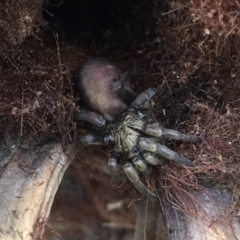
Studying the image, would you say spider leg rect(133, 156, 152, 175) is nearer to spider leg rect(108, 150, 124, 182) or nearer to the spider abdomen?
spider leg rect(108, 150, 124, 182)

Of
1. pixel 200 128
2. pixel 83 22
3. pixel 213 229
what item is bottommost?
pixel 213 229

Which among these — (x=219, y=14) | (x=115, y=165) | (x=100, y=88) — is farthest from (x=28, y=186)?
(x=219, y=14)

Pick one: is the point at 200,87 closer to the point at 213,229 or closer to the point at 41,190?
the point at 213,229

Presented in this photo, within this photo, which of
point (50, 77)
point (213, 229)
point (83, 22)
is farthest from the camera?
point (83, 22)

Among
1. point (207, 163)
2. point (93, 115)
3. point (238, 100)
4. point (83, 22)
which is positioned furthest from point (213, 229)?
point (83, 22)

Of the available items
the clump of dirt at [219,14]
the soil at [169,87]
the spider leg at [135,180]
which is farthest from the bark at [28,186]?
the clump of dirt at [219,14]
